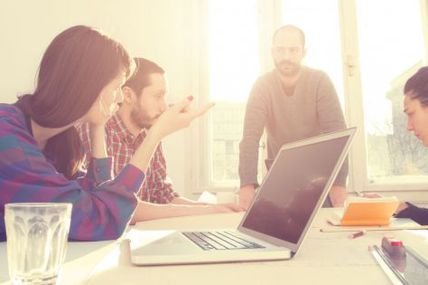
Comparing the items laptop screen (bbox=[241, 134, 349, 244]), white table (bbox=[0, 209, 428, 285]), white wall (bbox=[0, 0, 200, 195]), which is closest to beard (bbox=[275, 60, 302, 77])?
white wall (bbox=[0, 0, 200, 195])

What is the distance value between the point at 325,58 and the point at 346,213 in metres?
2.35

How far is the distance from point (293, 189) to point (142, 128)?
125 centimetres

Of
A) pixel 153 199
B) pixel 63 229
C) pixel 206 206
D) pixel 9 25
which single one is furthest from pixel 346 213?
pixel 9 25

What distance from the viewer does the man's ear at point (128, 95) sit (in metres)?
1.95

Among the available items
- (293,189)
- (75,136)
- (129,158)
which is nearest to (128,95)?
(129,158)

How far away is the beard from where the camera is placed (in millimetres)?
2369

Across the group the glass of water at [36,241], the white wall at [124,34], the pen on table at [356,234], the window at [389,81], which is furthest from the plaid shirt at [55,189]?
the window at [389,81]

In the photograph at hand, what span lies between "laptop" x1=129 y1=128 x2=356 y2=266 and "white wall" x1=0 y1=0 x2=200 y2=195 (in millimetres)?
2211

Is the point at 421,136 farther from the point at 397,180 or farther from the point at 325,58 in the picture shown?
the point at 325,58

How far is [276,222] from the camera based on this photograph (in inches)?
31.7

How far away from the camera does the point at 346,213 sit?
3.58 ft

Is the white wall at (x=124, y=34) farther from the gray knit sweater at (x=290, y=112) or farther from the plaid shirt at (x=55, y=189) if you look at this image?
the plaid shirt at (x=55, y=189)

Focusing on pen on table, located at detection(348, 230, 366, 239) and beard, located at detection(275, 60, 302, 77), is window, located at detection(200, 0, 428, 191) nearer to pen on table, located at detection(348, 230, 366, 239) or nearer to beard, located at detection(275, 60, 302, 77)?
beard, located at detection(275, 60, 302, 77)

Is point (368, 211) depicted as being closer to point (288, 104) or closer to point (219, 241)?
point (219, 241)
